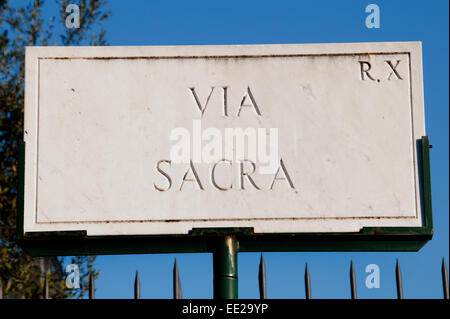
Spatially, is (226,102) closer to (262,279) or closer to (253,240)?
(253,240)

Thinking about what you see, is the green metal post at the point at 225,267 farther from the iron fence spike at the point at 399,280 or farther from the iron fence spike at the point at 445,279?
the iron fence spike at the point at 445,279

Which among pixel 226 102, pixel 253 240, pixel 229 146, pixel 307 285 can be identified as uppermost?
pixel 226 102

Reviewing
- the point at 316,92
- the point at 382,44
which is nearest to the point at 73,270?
the point at 316,92

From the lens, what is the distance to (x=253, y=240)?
700 centimetres

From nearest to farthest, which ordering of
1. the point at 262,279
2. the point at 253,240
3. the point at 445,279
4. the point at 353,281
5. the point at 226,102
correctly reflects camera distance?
1. the point at 253,240
2. the point at 226,102
3. the point at 262,279
4. the point at 353,281
5. the point at 445,279

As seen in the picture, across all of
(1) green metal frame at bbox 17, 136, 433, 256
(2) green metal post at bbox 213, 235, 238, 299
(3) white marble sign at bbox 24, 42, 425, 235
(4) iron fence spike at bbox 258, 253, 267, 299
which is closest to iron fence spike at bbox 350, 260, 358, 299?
(4) iron fence spike at bbox 258, 253, 267, 299

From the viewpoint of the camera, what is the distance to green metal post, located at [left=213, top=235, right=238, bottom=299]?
22.4ft

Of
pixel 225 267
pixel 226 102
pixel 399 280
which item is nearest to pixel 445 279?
pixel 399 280

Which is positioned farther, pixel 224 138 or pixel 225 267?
pixel 224 138

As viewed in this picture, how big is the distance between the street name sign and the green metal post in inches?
4.3

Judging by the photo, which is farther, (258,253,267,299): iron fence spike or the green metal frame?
(258,253,267,299): iron fence spike

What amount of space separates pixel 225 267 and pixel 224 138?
103cm

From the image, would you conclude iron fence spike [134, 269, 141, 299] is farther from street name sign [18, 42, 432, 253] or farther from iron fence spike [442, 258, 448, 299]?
iron fence spike [442, 258, 448, 299]

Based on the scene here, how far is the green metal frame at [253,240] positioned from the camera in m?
6.96
